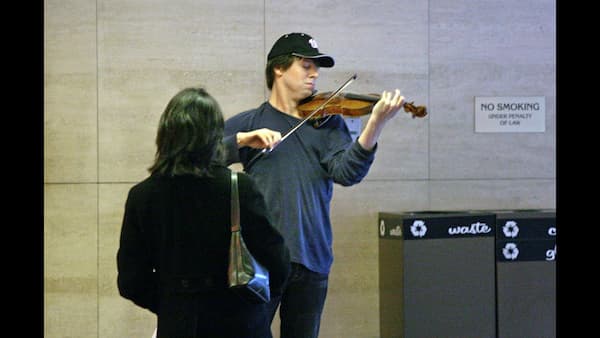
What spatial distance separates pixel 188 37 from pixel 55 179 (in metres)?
1.22

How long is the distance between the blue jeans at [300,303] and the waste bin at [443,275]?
5.19 feet

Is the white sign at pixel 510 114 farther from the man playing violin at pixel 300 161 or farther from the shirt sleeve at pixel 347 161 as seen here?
the shirt sleeve at pixel 347 161

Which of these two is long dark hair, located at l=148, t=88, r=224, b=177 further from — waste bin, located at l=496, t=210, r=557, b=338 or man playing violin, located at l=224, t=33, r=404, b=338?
waste bin, located at l=496, t=210, r=557, b=338

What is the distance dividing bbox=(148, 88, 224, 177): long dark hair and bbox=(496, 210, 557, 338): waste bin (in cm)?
283

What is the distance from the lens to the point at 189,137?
10.9ft

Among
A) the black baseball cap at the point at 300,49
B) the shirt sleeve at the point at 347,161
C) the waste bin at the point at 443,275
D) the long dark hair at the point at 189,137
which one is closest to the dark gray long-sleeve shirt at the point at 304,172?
the shirt sleeve at the point at 347,161

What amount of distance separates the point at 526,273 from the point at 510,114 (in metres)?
1.12

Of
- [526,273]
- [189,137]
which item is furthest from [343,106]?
[526,273]

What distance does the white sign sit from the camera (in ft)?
20.3

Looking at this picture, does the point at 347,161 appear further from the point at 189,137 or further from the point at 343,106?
the point at 189,137

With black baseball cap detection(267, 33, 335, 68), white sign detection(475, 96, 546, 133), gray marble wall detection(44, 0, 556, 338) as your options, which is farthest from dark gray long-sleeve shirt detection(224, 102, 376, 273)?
white sign detection(475, 96, 546, 133)

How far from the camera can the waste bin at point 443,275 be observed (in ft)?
18.2
